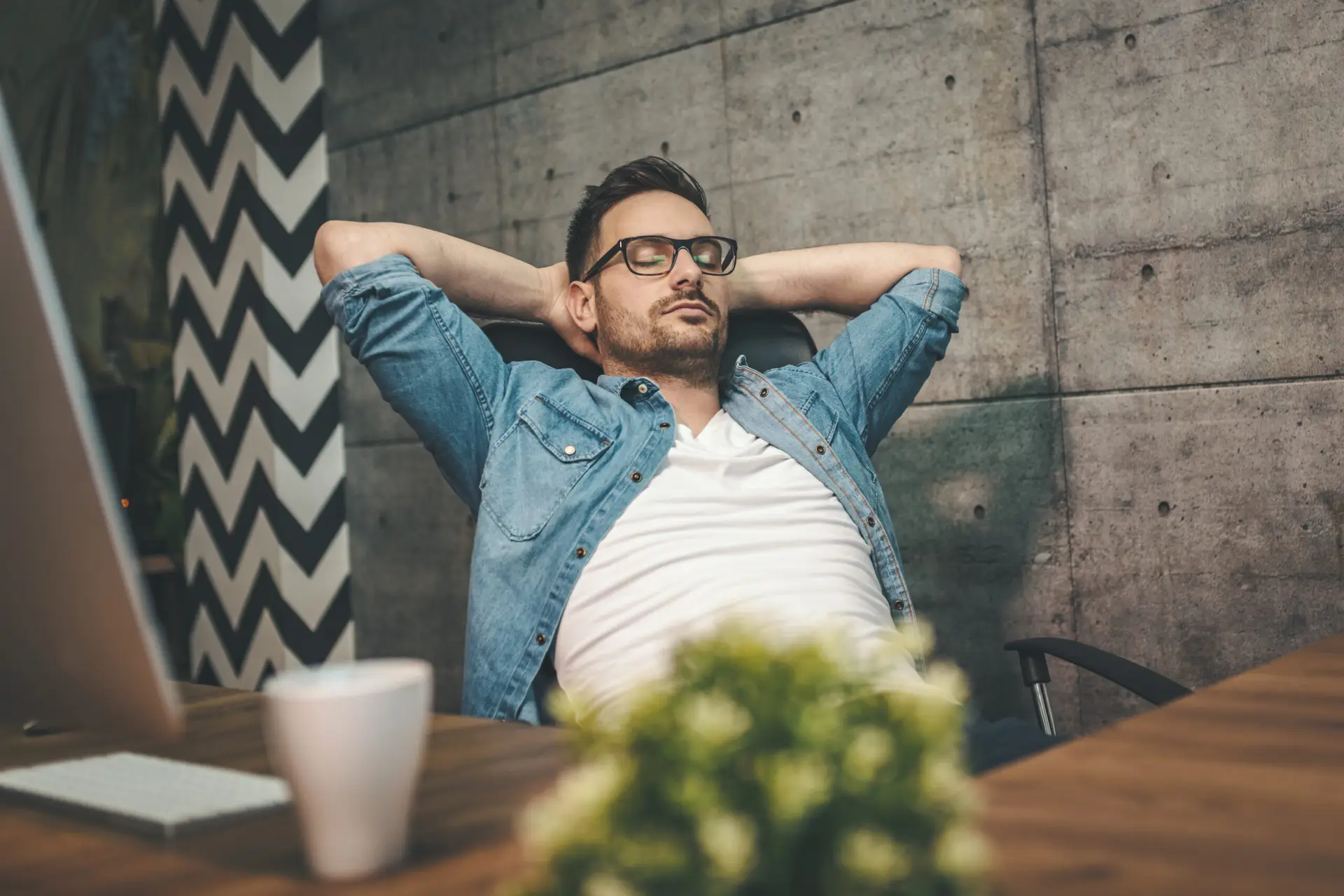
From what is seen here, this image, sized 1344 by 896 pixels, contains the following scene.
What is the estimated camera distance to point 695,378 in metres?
2.02

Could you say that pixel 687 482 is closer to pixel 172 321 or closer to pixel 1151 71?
pixel 1151 71

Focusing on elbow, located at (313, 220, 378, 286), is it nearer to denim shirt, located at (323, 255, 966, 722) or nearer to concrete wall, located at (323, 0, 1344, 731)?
denim shirt, located at (323, 255, 966, 722)

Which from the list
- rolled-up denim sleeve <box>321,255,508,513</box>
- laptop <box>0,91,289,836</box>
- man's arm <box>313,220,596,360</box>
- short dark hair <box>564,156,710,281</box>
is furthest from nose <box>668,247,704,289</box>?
laptop <box>0,91,289,836</box>

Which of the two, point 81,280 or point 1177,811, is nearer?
point 1177,811

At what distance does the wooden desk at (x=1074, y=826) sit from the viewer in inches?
22.3

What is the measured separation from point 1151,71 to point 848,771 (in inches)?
90.6

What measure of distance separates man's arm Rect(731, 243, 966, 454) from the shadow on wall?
400mm

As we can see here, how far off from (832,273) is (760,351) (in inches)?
9.5

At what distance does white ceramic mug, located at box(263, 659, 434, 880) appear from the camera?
53 cm

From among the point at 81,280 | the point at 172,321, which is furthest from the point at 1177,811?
the point at 81,280

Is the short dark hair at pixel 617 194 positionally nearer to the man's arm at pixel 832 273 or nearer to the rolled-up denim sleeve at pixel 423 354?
the man's arm at pixel 832 273

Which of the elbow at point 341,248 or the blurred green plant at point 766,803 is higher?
the elbow at point 341,248

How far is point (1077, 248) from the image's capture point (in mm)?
2369

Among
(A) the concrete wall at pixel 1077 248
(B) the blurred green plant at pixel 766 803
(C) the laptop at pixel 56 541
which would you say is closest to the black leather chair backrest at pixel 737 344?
(A) the concrete wall at pixel 1077 248
